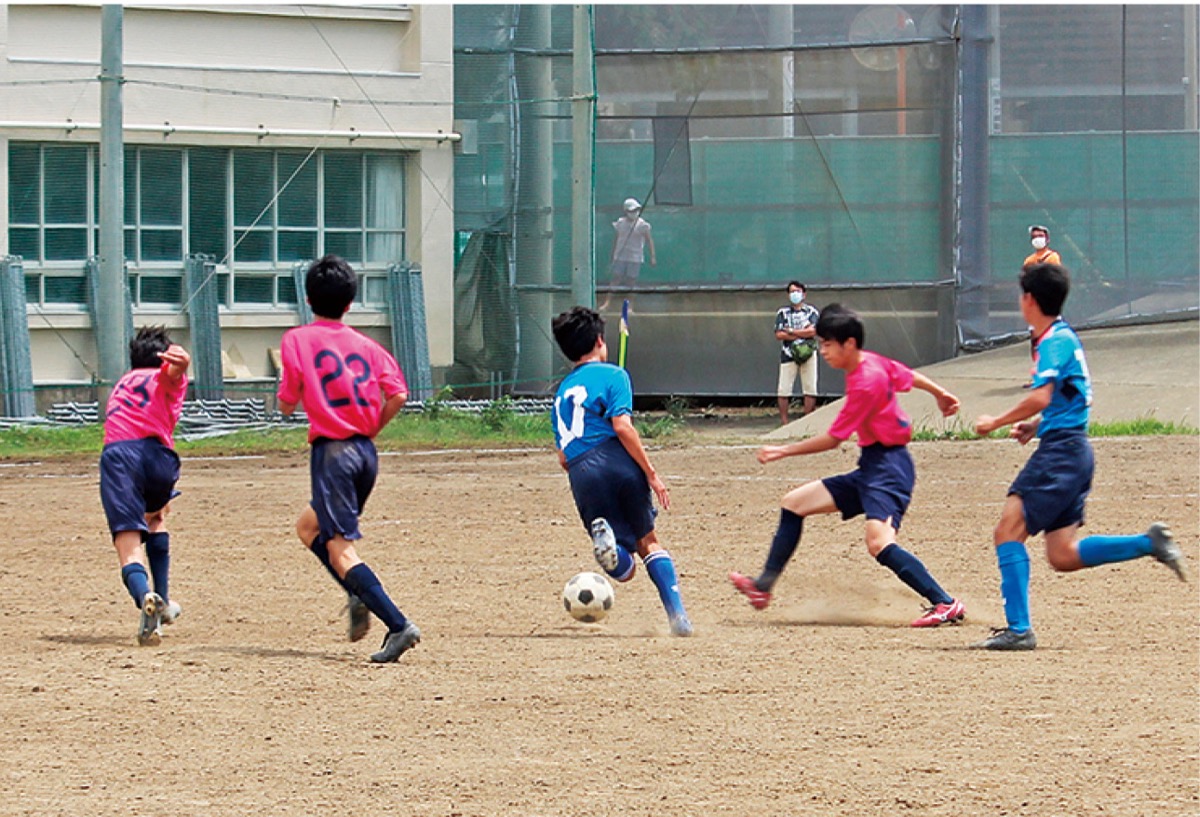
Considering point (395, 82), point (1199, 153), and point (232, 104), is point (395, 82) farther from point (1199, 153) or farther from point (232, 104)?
point (1199, 153)

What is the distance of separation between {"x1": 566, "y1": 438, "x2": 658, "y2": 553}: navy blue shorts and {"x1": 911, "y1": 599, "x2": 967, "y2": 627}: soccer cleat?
1.32 meters

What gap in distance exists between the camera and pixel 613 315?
2306 cm

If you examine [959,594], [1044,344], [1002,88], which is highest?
[1002,88]

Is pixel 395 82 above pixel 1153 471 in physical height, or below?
above

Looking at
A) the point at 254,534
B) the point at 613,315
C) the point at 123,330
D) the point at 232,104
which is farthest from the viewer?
the point at 613,315

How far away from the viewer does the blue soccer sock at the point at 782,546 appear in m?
Result: 8.44

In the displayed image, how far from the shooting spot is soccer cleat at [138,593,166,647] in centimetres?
779

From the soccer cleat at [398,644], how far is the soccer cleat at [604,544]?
3.30 feet

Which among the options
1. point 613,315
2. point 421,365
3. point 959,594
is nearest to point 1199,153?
point 613,315

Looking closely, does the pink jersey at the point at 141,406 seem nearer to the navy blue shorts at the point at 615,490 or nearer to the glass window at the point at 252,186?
the navy blue shorts at the point at 615,490

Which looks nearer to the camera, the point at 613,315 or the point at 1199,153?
the point at 1199,153

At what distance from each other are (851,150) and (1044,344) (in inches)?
584

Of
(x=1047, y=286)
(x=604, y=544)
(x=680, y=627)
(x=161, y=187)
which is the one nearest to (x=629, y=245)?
(x=161, y=187)

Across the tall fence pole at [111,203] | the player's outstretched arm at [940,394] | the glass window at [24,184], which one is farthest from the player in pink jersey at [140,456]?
the glass window at [24,184]
